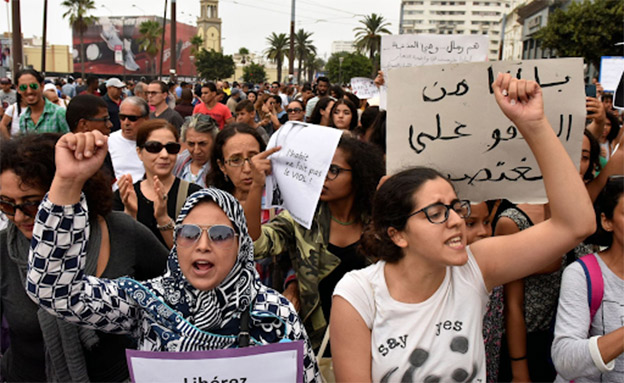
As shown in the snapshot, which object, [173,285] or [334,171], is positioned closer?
[173,285]

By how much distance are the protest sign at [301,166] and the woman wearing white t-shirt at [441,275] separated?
2.47 feet

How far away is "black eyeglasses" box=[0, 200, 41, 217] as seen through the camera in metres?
2.10

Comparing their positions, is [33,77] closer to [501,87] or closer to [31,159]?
[31,159]

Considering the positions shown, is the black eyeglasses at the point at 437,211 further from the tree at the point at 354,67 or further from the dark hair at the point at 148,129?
the tree at the point at 354,67

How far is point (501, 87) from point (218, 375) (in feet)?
4.74

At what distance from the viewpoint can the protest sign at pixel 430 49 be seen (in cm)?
518

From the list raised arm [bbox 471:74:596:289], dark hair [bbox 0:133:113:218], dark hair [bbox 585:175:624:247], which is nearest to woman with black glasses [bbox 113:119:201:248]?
dark hair [bbox 0:133:113:218]

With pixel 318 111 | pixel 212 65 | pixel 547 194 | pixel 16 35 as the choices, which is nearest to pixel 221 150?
pixel 547 194

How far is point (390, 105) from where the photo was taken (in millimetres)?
2375

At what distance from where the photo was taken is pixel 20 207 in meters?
2.10

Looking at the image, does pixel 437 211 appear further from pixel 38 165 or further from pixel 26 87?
pixel 26 87

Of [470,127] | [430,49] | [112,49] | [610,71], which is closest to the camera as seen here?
[470,127]

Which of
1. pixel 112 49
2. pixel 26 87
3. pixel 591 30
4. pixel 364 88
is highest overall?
pixel 112 49

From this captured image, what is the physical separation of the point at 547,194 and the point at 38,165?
6.46ft
